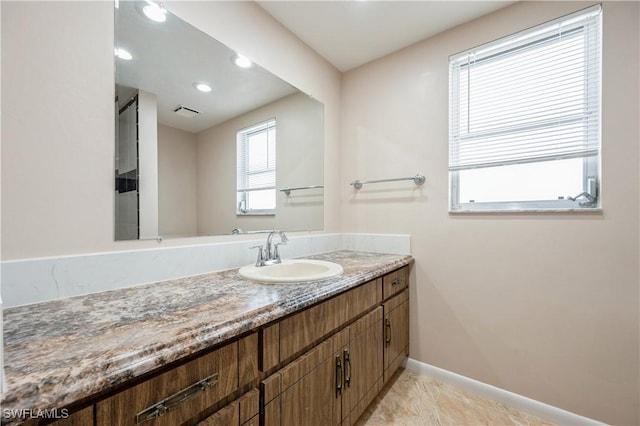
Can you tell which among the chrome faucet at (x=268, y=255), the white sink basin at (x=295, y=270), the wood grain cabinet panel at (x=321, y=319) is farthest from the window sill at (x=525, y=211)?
the chrome faucet at (x=268, y=255)

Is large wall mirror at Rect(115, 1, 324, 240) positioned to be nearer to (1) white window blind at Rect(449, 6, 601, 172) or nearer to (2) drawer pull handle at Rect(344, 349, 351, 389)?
(2) drawer pull handle at Rect(344, 349, 351, 389)

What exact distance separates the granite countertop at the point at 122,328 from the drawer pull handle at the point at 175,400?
11 centimetres

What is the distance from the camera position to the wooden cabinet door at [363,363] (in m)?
1.21

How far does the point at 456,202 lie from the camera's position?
1.74m

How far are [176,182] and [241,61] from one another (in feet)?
2.52

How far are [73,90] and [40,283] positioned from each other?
65cm

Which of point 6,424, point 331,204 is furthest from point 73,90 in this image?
point 331,204

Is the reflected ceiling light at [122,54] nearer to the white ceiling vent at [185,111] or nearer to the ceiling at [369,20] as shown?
the white ceiling vent at [185,111]

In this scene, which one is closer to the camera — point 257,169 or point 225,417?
point 225,417

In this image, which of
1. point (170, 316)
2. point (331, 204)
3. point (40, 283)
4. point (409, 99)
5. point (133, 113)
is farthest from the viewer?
point (331, 204)

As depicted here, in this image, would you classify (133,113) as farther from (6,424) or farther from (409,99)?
(409,99)

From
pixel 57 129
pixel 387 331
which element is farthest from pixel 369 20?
pixel 387 331

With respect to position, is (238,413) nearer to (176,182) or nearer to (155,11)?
(176,182)

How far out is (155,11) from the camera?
Result: 3.73 feet
